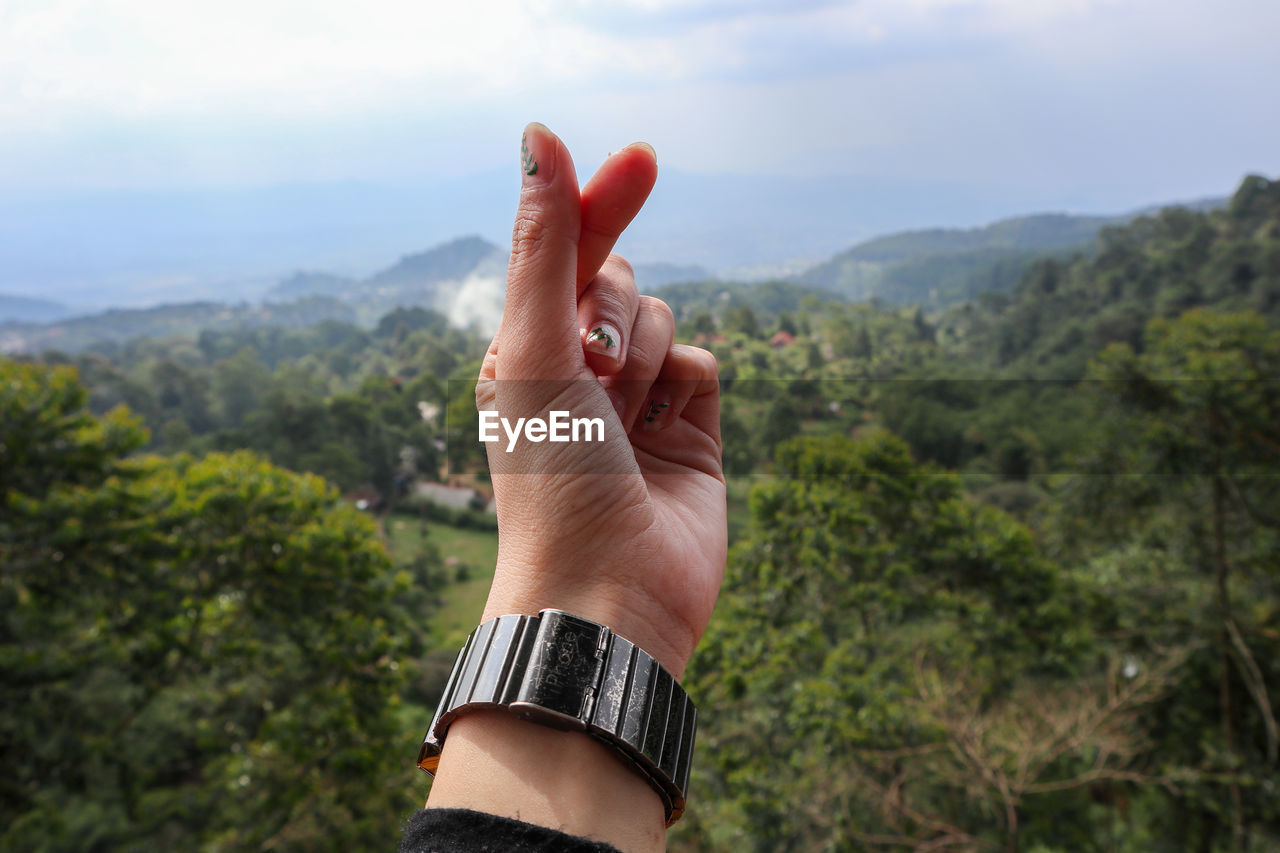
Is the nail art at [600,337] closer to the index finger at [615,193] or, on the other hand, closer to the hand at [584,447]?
the hand at [584,447]

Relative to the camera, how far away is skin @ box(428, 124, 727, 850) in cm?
91

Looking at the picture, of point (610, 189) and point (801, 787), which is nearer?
point (610, 189)

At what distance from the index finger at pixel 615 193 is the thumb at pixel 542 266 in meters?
0.11

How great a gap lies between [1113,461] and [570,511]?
988 cm

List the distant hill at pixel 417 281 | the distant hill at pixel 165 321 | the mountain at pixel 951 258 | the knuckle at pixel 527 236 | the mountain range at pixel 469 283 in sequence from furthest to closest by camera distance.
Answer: the distant hill at pixel 417 281 < the mountain at pixel 951 258 < the mountain range at pixel 469 283 < the distant hill at pixel 165 321 < the knuckle at pixel 527 236

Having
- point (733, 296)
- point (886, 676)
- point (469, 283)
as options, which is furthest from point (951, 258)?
point (886, 676)

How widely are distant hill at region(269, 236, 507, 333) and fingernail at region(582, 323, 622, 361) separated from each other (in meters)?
74.3

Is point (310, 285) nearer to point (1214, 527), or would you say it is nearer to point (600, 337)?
point (1214, 527)

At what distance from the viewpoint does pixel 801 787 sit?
566 centimetres

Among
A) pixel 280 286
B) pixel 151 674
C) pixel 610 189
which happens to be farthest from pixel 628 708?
pixel 280 286

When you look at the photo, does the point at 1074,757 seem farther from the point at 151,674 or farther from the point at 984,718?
the point at 151,674

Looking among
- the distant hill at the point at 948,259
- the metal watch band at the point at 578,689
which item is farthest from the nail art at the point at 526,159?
the distant hill at the point at 948,259

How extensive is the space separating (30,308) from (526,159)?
4897 inches

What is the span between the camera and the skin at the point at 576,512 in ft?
2.99
